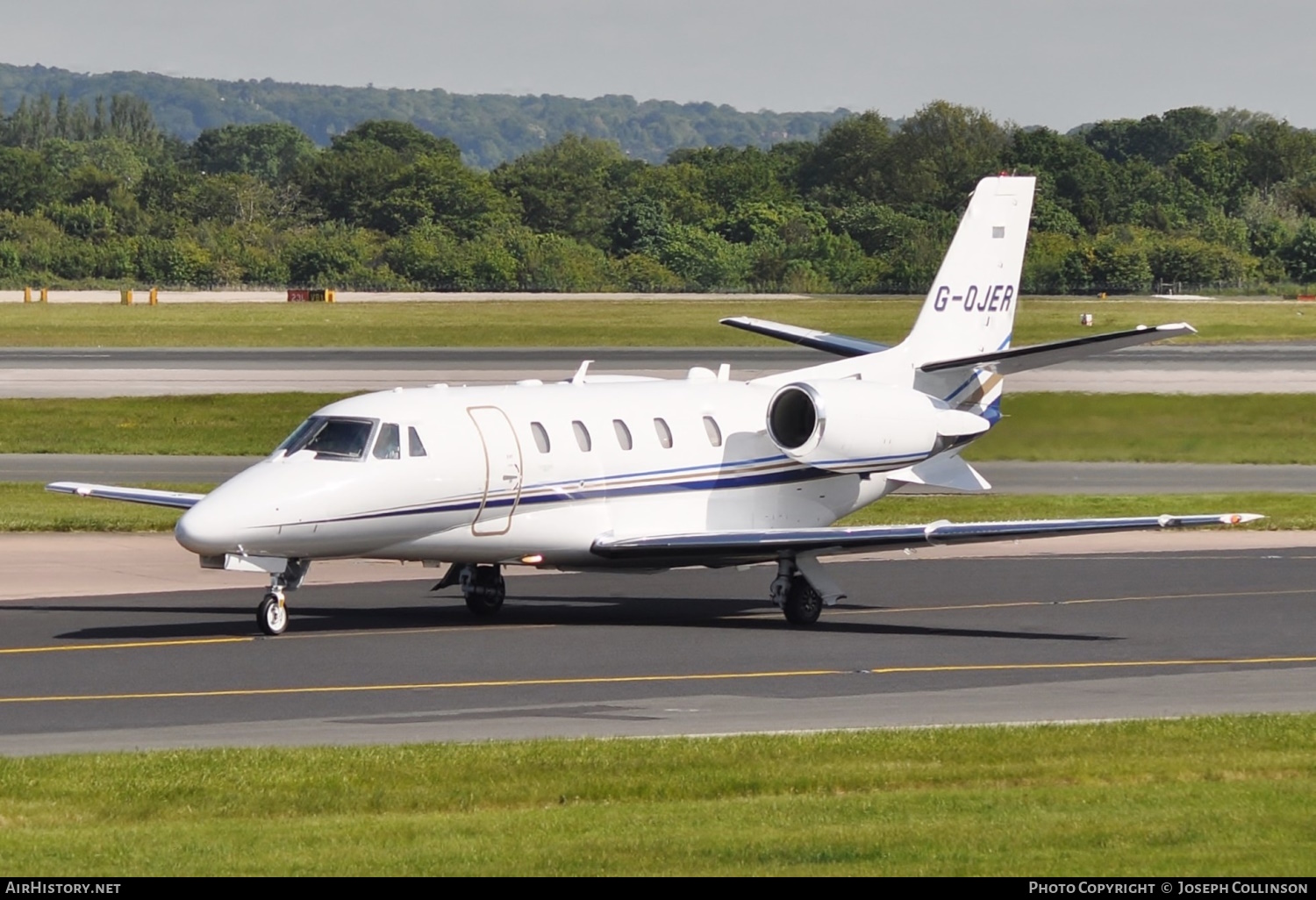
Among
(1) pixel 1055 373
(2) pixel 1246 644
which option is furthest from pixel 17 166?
(2) pixel 1246 644

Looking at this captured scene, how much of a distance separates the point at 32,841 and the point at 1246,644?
15.2 m

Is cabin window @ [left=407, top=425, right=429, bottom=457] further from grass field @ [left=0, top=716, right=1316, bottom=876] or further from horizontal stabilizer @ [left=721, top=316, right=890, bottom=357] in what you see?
horizontal stabilizer @ [left=721, top=316, right=890, bottom=357]

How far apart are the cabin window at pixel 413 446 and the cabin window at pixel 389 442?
9 cm

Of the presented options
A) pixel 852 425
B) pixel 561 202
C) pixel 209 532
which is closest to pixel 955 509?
pixel 852 425

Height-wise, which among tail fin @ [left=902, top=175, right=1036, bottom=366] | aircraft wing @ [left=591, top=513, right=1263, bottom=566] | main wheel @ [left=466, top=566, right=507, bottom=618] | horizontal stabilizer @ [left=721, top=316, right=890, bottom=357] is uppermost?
tail fin @ [left=902, top=175, right=1036, bottom=366]

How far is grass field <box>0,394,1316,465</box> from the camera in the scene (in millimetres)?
39750

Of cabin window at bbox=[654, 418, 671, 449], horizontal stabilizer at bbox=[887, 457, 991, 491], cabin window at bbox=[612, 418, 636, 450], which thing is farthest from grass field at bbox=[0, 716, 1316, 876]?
horizontal stabilizer at bbox=[887, 457, 991, 491]

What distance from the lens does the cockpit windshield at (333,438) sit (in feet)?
76.5

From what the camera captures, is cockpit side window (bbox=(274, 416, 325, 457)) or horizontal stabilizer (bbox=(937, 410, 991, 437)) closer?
cockpit side window (bbox=(274, 416, 325, 457))

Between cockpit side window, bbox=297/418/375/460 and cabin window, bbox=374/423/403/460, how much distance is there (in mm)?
129

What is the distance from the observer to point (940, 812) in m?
13.1

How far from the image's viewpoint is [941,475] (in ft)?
93.7

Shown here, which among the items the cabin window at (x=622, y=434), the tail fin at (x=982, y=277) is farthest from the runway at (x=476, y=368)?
the cabin window at (x=622, y=434)
